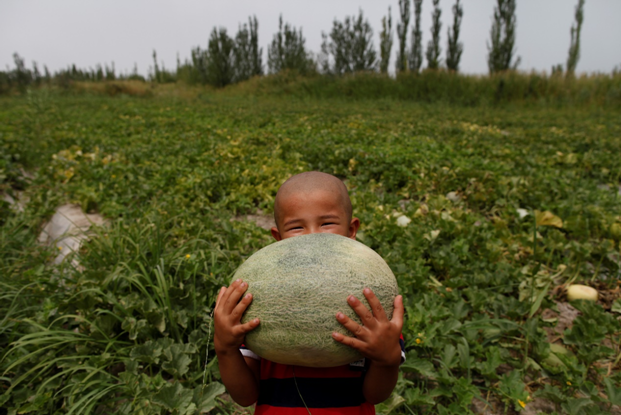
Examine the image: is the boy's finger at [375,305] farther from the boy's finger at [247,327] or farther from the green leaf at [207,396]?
the green leaf at [207,396]

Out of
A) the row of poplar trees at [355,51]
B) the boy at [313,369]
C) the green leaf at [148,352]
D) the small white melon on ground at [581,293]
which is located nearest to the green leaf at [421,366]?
the boy at [313,369]

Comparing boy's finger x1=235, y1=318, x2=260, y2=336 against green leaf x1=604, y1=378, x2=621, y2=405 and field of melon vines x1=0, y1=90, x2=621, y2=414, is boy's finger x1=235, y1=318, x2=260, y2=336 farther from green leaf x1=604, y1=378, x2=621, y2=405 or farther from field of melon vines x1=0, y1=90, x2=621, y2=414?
green leaf x1=604, y1=378, x2=621, y2=405

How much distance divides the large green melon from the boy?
0.11 feet

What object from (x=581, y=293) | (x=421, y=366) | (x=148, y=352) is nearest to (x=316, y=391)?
(x=421, y=366)

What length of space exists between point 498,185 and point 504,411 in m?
2.85

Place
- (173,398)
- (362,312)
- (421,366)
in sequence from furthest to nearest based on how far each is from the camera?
(421,366) < (173,398) < (362,312)

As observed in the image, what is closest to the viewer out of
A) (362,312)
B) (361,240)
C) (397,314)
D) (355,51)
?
(362,312)

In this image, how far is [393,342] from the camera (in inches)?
41.2

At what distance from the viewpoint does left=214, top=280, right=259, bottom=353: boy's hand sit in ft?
3.48

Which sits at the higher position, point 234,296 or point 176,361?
point 234,296

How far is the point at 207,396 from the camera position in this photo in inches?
65.7

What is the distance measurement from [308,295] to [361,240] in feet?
6.51

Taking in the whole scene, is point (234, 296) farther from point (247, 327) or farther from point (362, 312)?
point (362, 312)

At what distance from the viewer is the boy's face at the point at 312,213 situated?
1365mm
